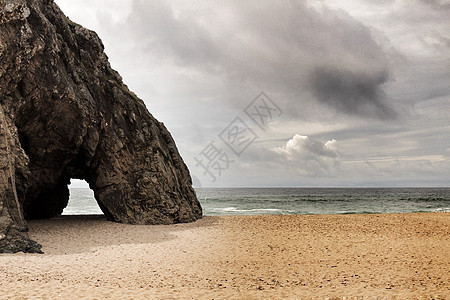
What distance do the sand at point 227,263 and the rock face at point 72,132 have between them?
251cm

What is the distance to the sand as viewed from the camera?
8164 mm

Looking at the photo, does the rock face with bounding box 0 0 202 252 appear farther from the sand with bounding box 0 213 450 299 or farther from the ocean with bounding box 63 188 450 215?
the ocean with bounding box 63 188 450 215

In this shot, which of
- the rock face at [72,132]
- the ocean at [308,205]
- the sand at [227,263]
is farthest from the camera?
the ocean at [308,205]

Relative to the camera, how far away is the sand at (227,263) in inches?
321

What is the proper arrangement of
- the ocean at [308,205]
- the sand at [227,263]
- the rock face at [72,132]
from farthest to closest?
the ocean at [308,205] → the rock face at [72,132] → the sand at [227,263]

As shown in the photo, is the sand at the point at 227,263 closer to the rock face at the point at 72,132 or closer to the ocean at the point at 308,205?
the rock face at the point at 72,132

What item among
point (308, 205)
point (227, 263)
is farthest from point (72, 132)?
point (308, 205)

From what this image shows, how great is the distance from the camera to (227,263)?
11.7m

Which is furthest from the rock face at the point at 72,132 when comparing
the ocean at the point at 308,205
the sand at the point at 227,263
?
the ocean at the point at 308,205

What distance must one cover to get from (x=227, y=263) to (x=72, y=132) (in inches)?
517

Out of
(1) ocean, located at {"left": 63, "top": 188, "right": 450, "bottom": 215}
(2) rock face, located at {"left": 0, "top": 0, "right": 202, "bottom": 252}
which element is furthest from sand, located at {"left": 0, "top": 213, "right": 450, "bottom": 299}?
(1) ocean, located at {"left": 63, "top": 188, "right": 450, "bottom": 215}

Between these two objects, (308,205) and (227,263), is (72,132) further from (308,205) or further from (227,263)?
(308,205)

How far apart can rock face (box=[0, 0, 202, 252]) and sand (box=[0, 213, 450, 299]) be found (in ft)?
8.25

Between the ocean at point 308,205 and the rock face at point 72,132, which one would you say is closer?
Answer: the rock face at point 72,132
